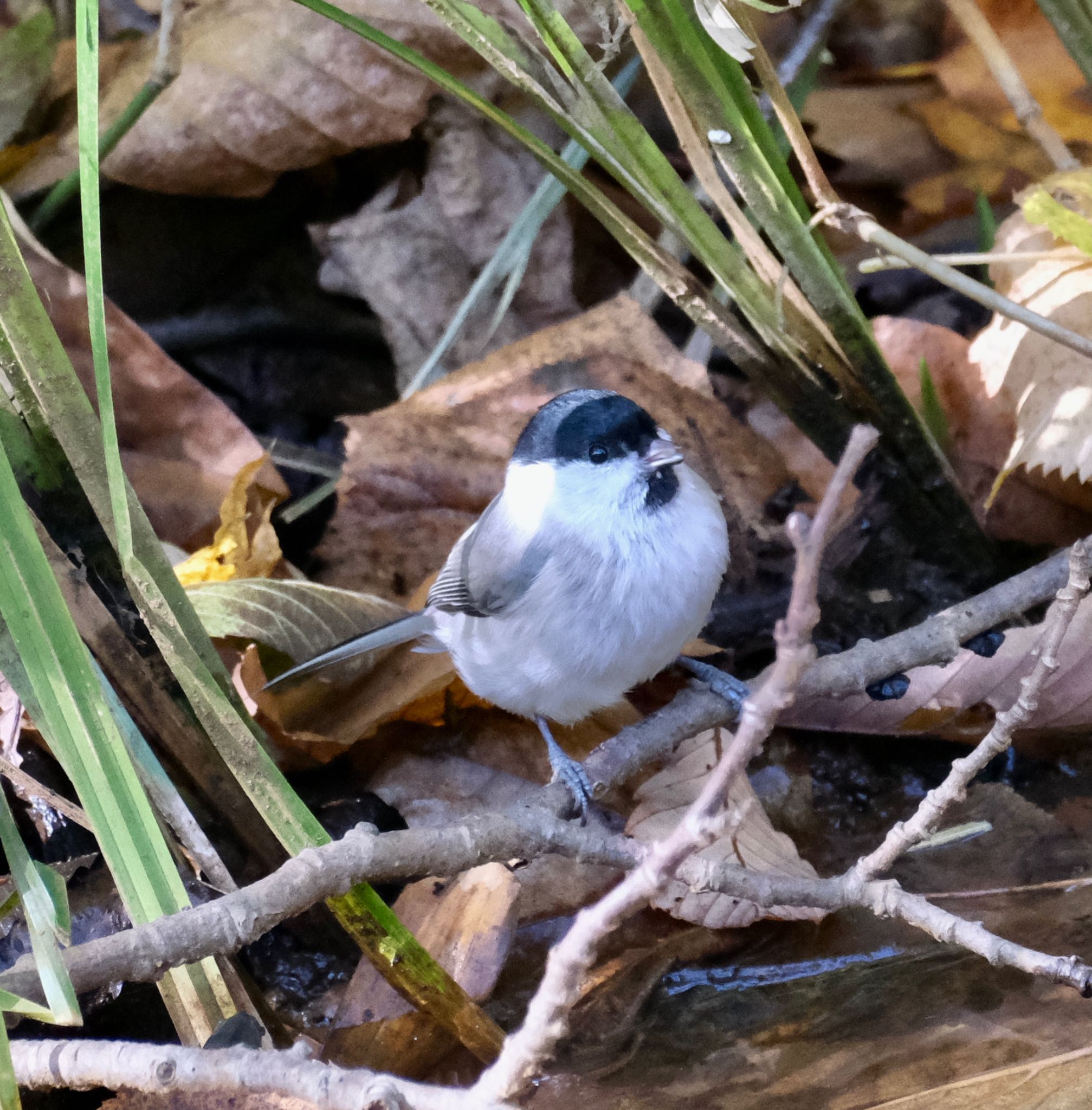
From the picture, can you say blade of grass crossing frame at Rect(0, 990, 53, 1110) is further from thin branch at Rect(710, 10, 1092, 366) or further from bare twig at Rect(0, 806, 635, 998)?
Result: thin branch at Rect(710, 10, 1092, 366)

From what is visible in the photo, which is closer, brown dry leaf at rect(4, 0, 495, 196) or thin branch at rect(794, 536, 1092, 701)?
thin branch at rect(794, 536, 1092, 701)

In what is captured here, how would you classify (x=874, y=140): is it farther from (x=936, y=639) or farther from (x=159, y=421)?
(x=159, y=421)

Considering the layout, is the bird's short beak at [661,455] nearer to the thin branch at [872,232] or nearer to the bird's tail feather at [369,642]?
the thin branch at [872,232]

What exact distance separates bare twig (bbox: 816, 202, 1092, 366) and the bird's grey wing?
551mm

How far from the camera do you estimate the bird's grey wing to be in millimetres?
1436

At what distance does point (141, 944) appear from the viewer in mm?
881

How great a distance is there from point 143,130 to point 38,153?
278mm

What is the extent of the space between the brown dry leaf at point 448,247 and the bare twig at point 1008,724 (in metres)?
1.45

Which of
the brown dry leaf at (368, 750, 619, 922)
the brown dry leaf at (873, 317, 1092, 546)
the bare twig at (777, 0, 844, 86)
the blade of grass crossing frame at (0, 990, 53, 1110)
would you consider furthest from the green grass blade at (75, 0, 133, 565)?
the bare twig at (777, 0, 844, 86)

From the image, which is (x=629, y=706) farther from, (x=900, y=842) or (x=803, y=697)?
(x=900, y=842)

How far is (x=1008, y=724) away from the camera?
3.28ft

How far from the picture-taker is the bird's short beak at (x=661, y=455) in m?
1.39

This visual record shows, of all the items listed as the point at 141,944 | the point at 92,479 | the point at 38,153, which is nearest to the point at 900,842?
the point at 141,944

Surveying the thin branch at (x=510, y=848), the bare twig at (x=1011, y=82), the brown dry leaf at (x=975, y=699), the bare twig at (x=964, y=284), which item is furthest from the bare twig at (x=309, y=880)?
the bare twig at (x=1011, y=82)
